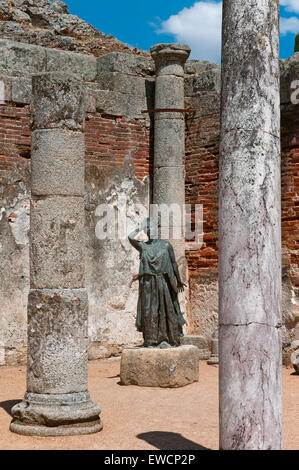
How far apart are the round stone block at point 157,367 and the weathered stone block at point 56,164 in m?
2.76

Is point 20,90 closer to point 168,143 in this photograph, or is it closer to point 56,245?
point 168,143

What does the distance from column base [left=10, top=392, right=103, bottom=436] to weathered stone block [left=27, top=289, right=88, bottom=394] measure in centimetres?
9

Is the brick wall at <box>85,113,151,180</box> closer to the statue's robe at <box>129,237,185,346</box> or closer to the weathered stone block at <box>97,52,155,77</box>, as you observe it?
the weathered stone block at <box>97,52,155,77</box>

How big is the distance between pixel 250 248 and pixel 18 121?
6.64 metres

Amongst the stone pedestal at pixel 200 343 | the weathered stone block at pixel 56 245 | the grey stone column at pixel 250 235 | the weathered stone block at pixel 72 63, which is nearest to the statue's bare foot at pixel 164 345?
the stone pedestal at pixel 200 343

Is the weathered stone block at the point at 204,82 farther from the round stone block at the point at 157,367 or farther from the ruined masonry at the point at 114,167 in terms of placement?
the round stone block at the point at 157,367

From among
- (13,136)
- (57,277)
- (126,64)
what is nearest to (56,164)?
(57,277)

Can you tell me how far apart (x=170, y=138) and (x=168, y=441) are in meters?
6.50

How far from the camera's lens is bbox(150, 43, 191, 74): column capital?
1102 centimetres

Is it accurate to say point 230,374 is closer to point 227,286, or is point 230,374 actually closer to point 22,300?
point 227,286

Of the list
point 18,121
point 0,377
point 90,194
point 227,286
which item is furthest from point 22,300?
point 227,286

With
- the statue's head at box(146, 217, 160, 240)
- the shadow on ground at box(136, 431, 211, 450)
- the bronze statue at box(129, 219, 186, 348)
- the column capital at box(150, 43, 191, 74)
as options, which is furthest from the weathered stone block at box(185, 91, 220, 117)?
the shadow on ground at box(136, 431, 211, 450)
